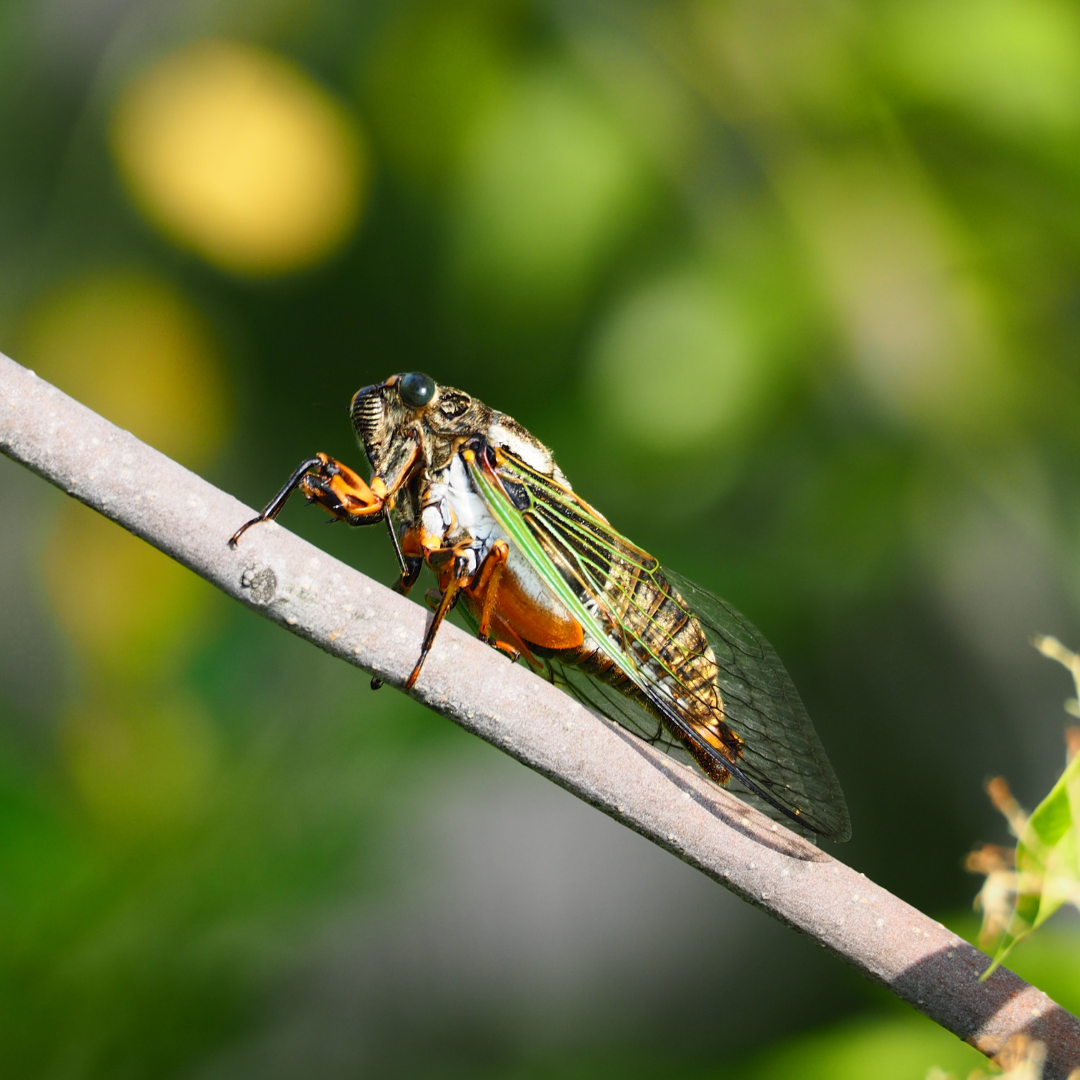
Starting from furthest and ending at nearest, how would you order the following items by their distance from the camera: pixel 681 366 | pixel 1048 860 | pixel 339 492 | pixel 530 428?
pixel 530 428 → pixel 681 366 → pixel 339 492 → pixel 1048 860

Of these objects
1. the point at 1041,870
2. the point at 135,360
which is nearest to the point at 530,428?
the point at 135,360

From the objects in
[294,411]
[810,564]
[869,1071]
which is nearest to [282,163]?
[294,411]

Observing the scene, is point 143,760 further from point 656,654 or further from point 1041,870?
point 1041,870

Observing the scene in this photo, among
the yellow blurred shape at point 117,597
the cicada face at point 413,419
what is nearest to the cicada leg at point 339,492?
the cicada face at point 413,419

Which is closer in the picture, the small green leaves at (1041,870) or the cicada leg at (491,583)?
the small green leaves at (1041,870)

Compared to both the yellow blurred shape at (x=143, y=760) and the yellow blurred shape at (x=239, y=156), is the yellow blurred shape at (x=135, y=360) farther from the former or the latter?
the yellow blurred shape at (x=143, y=760)

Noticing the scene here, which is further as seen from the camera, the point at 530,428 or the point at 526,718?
the point at 530,428

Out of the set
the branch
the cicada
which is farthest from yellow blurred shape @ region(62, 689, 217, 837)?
the branch

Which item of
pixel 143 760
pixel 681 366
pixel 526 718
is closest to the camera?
pixel 526 718
